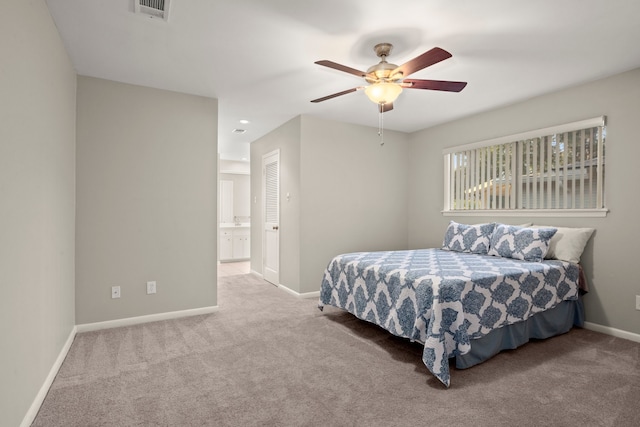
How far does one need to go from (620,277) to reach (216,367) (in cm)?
379

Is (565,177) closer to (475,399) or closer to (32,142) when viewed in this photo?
(475,399)

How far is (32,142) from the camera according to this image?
196 cm

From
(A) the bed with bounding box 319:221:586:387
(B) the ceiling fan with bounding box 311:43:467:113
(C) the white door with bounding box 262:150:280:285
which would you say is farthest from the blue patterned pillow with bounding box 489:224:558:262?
(C) the white door with bounding box 262:150:280:285

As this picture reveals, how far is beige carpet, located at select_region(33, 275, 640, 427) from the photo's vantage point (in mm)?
1919

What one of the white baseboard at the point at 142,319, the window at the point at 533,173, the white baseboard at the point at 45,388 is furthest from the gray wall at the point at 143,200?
the window at the point at 533,173

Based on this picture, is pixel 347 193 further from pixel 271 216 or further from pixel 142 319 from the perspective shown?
pixel 142 319

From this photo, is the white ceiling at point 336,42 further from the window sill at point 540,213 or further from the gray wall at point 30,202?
the window sill at point 540,213

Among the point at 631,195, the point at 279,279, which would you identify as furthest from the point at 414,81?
the point at 279,279

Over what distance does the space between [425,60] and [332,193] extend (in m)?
2.69

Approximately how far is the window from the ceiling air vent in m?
3.88

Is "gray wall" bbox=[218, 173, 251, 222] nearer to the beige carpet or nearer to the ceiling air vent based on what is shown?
the beige carpet

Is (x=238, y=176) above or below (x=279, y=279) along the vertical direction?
above

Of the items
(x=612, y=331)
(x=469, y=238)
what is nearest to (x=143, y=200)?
(x=469, y=238)

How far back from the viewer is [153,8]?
2242 millimetres
